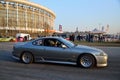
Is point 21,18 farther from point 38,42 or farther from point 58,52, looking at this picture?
point 58,52

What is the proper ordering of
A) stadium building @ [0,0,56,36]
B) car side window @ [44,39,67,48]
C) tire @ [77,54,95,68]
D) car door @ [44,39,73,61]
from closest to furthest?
tire @ [77,54,95,68], car door @ [44,39,73,61], car side window @ [44,39,67,48], stadium building @ [0,0,56,36]

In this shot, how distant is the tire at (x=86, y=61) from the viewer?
11.8 metres

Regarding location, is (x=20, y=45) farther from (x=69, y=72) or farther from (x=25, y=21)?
(x=25, y=21)

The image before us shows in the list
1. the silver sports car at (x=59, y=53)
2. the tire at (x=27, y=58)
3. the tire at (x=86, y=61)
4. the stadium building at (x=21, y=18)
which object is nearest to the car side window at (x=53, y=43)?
the silver sports car at (x=59, y=53)

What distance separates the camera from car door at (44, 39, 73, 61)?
12.1 m

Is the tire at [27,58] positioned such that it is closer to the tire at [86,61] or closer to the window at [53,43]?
the window at [53,43]

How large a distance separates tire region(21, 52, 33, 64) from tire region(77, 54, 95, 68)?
2.54 meters

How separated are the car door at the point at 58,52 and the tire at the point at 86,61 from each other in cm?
52

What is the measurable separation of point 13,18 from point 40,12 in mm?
21557

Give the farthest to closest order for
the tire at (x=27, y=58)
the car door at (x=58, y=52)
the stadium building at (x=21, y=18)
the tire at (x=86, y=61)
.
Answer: the stadium building at (x=21, y=18), the tire at (x=27, y=58), the car door at (x=58, y=52), the tire at (x=86, y=61)

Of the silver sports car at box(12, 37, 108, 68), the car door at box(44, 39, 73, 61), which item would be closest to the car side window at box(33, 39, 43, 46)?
the silver sports car at box(12, 37, 108, 68)

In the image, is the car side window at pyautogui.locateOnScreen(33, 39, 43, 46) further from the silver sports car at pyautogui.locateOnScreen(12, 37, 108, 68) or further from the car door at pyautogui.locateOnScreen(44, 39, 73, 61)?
the car door at pyautogui.locateOnScreen(44, 39, 73, 61)

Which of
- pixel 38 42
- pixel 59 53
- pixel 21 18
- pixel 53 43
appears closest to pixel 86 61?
pixel 59 53

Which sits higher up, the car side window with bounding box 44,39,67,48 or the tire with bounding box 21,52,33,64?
the car side window with bounding box 44,39,67,48
